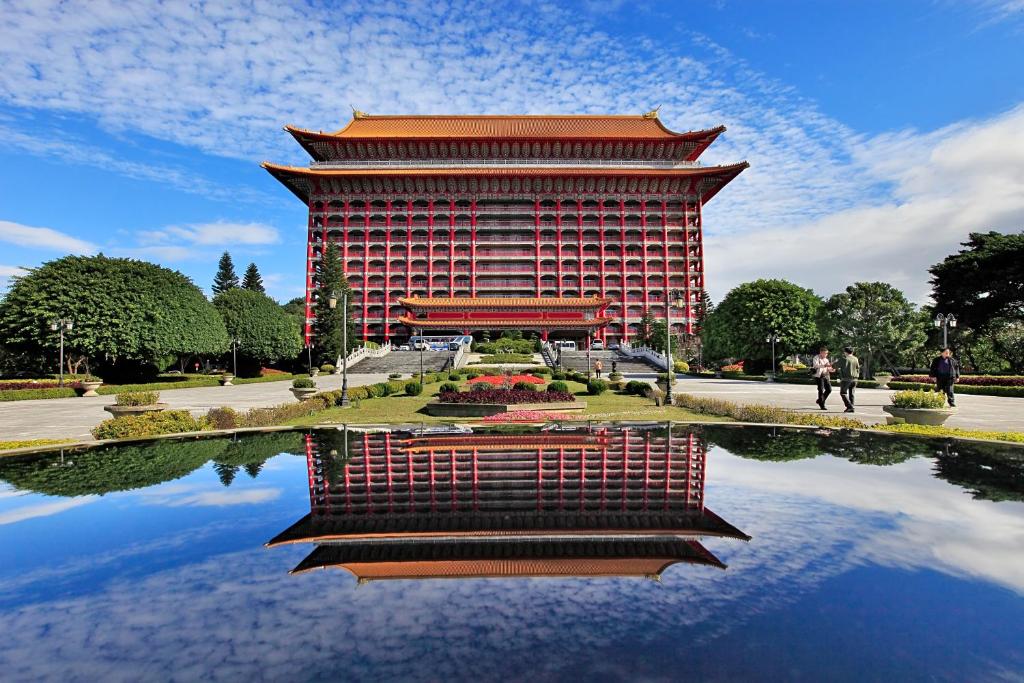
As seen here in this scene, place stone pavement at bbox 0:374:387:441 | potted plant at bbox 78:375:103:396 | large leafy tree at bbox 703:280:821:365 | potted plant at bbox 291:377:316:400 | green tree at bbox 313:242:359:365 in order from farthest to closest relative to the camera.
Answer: green tree at bbox 313:242:359:365 < large leafy tree at bbox 703:280:821:365 < potted plant at bbox 78:375:103:396 < potted plant at bbox 291:377:316:400 < stone pavement at bbox 0:374:387:441

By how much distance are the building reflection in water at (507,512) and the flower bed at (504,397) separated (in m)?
6.65

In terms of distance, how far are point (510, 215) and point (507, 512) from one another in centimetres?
7278

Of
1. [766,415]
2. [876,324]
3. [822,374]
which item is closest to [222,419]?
[766,415]

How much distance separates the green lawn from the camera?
17281 millimetres

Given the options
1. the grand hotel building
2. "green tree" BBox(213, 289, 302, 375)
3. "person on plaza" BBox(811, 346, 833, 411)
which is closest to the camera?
"person on plaza" BBox(811, 346, 833, 411)

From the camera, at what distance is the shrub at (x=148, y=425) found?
44.7 feet

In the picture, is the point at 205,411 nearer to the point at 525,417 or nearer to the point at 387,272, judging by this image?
the point at 525,417

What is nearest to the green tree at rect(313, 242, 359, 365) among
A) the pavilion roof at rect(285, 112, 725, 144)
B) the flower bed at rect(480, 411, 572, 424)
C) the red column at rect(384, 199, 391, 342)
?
the red column at rect(384, 199, 391, 342)

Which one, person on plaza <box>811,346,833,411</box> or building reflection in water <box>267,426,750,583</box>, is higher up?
person on plaza <box>811,346,833,411</box>

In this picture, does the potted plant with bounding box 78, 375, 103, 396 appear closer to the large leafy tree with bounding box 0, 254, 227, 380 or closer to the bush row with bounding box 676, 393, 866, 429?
the large leafy tree with bounding box 0, 254, 227, 380

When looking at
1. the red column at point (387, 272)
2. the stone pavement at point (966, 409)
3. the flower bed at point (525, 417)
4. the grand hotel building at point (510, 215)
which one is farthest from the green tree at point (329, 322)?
the stone pavement at point (966, 409)

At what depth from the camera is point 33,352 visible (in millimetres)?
34656

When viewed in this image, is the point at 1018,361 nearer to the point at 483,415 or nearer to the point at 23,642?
the point at 483,415

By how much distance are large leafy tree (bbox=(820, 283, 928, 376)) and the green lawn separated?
81.2ft
